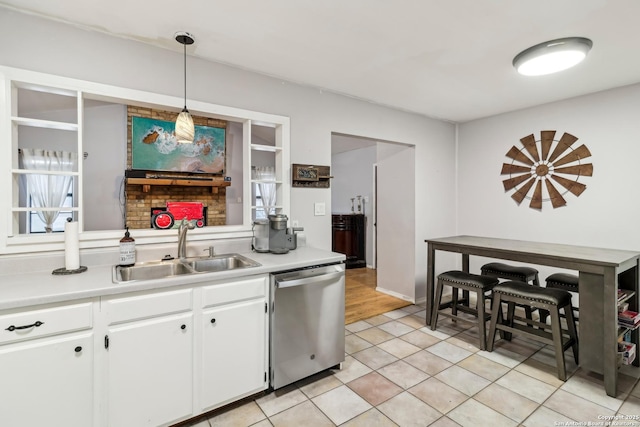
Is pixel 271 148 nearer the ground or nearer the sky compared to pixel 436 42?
nearer the ground

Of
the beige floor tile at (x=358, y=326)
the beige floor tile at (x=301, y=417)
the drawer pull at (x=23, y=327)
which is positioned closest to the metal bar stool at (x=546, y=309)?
the beige floor tile at (x=358, y=326)

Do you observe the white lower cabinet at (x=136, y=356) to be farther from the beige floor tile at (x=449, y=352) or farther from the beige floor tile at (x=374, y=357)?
the beige floor tile at (x=449, y=352)

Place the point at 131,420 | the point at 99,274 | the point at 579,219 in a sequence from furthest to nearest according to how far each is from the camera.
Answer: the point at 579,219 < the point at 99,274 < the point at 131,420

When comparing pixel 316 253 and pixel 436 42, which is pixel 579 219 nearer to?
pixel 436 42

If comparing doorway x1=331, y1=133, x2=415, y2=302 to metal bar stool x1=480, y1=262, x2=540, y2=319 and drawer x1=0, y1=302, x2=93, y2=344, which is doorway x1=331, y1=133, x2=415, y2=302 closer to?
metal bar stool x1=480, y1=262, x2=540, y2=319

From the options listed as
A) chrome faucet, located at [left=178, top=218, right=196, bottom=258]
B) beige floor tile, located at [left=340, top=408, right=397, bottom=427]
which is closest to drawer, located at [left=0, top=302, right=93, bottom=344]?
chrome faucet, located at [left=178, top=218, right=196, bottom=258]

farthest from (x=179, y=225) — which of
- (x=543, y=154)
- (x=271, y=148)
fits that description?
(x=543, y=154)

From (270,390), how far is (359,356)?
835 mm

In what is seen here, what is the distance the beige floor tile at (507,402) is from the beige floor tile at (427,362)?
0.34 metres

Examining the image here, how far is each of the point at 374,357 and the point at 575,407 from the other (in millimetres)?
1317

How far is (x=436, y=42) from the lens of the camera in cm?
208

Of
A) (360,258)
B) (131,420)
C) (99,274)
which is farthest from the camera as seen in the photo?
(360,258)

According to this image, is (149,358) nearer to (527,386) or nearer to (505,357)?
(527,386)

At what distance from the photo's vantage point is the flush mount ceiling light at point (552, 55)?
2.01 metres
